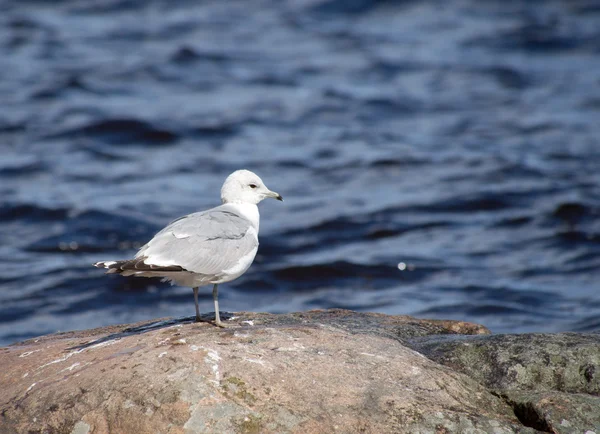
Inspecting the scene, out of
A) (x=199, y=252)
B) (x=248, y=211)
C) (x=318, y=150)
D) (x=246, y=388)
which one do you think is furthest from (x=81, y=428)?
(x=318, y=150)

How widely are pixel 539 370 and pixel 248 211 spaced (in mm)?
2499

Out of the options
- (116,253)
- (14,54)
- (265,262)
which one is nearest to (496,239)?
(265,262)

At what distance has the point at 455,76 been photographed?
20250 millimetres

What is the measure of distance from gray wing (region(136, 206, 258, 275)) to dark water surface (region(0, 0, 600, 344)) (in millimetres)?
4786

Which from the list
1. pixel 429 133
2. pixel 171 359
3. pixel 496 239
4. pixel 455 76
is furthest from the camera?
pixel 455 76

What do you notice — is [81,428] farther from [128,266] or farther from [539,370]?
[539,370]

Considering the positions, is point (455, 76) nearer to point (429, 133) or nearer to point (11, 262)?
point (429, 133)

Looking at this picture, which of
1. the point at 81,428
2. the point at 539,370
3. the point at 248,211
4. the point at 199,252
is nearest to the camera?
the point at 81,428

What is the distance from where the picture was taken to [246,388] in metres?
4.91

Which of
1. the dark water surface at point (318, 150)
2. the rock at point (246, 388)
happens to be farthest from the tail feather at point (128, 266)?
the dark water surface at point (318, 150)

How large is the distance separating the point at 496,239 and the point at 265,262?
11.7ft

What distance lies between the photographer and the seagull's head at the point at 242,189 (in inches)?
270

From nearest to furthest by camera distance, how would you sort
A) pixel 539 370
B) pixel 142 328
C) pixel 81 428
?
1. pixel 81 428
2. pixel 539 370
3. pixel 142 328

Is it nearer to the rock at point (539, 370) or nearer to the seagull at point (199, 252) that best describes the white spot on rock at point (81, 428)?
the seagull at point (199, 252)
